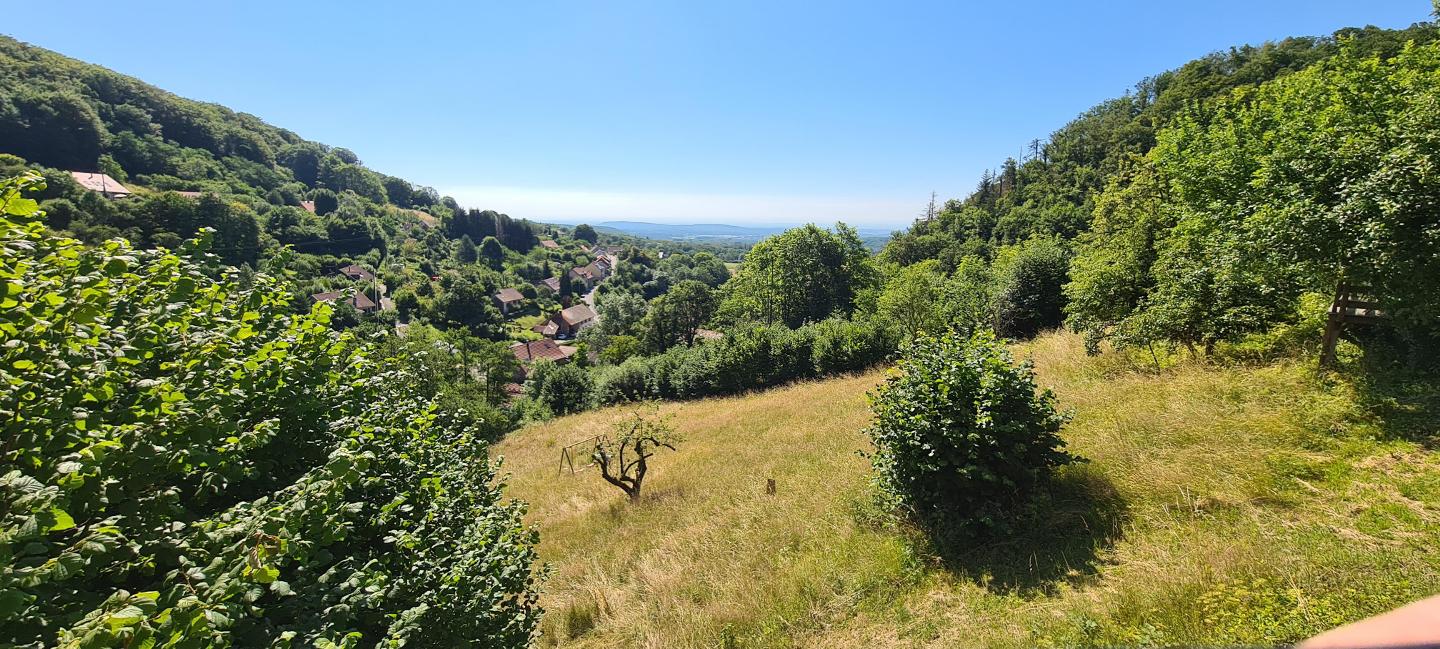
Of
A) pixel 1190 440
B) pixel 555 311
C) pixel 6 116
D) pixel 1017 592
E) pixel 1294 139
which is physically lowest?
pixel 555 311

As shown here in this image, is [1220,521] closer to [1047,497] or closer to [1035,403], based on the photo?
[1047,497]

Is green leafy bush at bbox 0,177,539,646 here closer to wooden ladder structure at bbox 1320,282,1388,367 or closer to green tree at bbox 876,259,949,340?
wooden ladder structure at bbox 1320,282,1388,367

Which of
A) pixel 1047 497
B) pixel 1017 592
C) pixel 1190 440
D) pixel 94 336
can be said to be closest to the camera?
pixel 94 336

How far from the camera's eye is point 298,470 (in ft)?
14.4

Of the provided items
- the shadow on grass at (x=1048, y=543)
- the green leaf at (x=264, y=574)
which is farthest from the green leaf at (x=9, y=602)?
the shadow on grass at (x=1048, y=543)

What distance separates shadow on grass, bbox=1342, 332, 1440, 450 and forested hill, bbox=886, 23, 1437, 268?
38.5 meters

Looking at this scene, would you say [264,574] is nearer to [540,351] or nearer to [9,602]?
[9,602]

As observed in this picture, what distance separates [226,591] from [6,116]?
4820 inches

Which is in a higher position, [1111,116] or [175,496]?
[1111,116]

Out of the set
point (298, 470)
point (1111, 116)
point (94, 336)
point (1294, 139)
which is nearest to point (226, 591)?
point (94, 336)

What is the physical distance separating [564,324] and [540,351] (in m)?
20.1

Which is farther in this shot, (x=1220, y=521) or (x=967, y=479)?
(x=967, y=479)

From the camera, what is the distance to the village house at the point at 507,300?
95.6 meters

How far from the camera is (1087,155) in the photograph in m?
65.7
